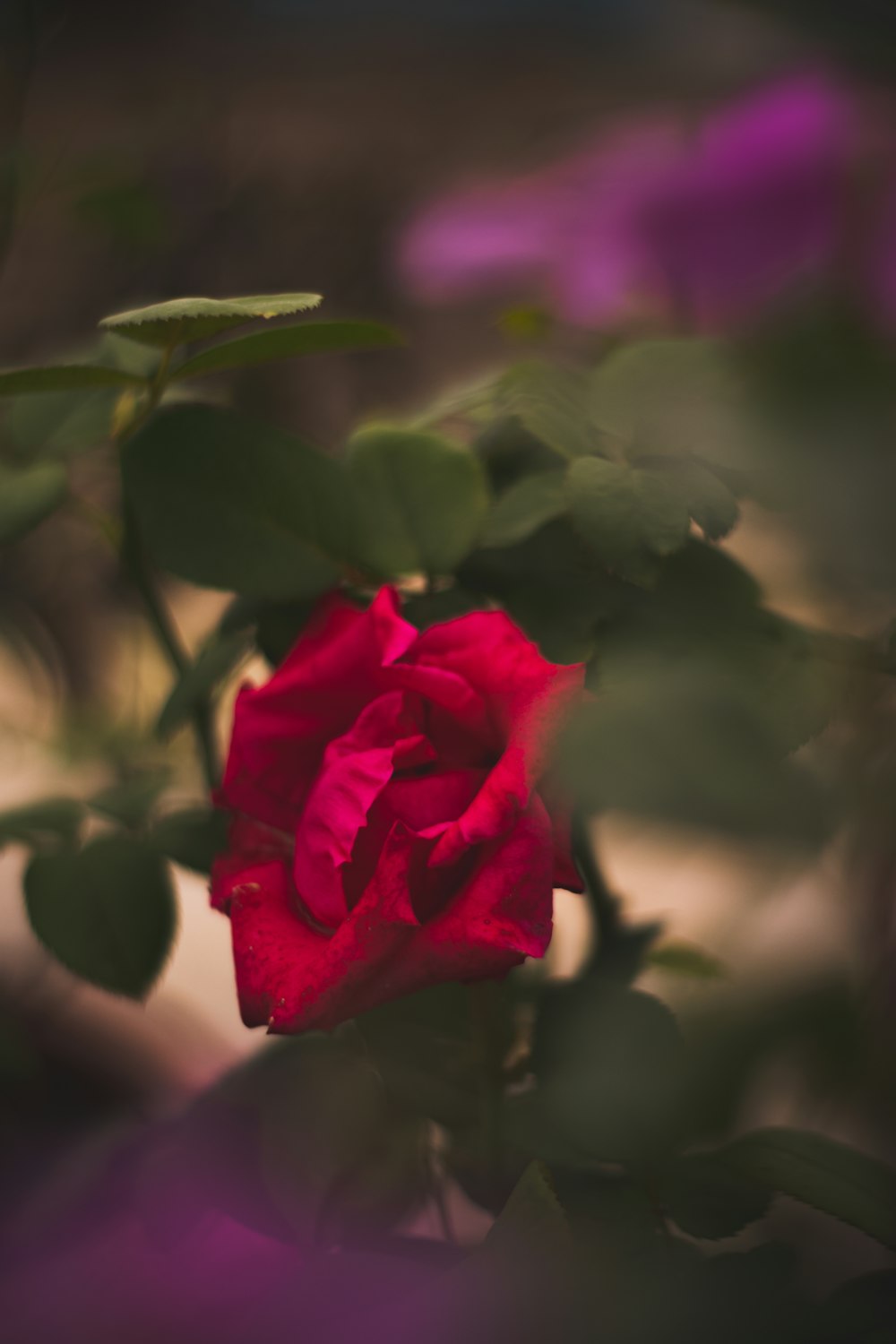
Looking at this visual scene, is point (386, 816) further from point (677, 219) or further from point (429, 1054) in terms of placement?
point (677, 219)

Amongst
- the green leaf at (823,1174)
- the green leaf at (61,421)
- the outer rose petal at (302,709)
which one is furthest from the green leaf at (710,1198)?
the green leaf at (61,421)

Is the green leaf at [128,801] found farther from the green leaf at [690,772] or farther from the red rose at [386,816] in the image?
the green leaf at [690,772]

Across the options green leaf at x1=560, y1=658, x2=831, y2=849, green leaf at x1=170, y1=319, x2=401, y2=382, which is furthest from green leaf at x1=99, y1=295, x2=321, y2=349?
green leaf at x1=560, y1=658, x2=831, y2=849

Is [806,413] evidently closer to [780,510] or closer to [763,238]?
[780,510]

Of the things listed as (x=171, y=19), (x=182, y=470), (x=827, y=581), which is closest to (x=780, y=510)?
(x=827, y=581)

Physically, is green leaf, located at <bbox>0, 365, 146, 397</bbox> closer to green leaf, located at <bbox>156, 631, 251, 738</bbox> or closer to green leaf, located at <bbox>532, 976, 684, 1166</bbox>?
green leaf, located at <bbox>156, 631, 251, 738</bbox>

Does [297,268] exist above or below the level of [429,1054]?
below

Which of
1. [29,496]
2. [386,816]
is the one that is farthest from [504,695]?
[29,496]
